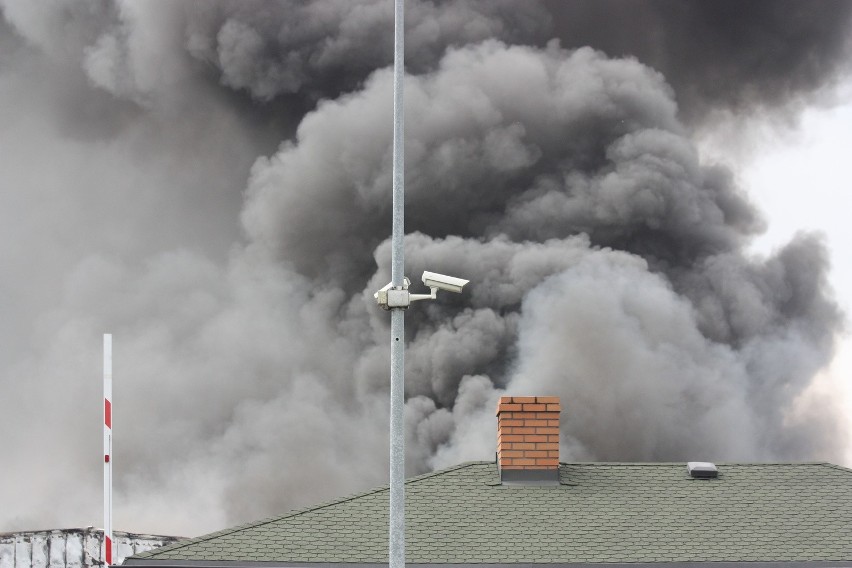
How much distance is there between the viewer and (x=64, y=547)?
2303 cm

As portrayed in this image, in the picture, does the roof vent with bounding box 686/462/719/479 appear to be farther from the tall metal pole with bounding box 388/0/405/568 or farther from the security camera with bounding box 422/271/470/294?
the security camera with bounding box 422/271/470/294

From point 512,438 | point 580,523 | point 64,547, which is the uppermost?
point 512,438

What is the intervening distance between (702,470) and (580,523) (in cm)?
180

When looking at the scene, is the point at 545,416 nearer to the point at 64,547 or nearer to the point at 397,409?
the point at 397,409

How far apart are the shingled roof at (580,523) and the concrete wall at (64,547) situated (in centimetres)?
1000

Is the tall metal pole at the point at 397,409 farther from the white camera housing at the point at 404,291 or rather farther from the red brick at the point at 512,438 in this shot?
the red brick at the point at 512,438

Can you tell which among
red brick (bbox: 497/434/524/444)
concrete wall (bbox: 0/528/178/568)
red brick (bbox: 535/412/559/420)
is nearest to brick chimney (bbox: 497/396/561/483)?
red brick (bbox: 497/434/524/444)

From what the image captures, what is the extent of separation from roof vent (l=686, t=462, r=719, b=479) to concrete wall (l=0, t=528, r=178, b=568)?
37.4 ft

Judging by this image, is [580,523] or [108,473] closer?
[108,473]

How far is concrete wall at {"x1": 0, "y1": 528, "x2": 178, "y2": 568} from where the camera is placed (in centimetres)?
2281

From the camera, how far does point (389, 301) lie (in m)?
10.1

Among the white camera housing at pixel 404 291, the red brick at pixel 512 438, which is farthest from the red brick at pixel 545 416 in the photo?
the white camera housing at pixel 404 291

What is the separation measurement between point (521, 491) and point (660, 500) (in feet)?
4.58

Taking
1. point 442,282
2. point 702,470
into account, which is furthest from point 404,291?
point 702,470
